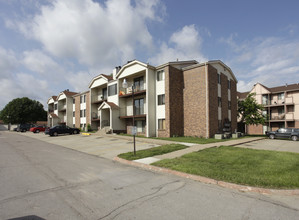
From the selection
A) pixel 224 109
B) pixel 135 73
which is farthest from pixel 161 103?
pixel 224 109

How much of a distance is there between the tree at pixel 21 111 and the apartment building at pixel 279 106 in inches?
2443

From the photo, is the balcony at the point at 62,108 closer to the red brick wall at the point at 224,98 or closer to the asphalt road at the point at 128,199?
Answer: the red brick wall at the point at 224,98

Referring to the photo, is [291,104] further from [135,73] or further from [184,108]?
[135,73]

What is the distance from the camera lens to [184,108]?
→ 2089 cm

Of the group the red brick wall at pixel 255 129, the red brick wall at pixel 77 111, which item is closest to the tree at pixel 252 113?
the red brick wall at pixel 255 129

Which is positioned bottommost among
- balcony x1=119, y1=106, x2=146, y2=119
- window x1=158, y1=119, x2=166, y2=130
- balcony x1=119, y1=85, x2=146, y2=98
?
window x1=158, y1=119, x2=166, y2=130

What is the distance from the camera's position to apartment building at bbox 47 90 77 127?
128 ft

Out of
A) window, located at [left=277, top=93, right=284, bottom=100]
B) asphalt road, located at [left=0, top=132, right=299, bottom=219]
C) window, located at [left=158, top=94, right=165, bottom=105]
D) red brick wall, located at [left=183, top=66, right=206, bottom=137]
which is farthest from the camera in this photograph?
Result: window, located at [left=277, top=93, right=284, bottom=100]

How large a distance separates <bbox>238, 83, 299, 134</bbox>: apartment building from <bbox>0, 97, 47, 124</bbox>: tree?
62.0 metres

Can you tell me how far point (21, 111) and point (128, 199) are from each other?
204ft

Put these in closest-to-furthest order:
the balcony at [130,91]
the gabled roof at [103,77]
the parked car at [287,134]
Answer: the parked car at [287,134] → the balcony at [130,91] → the gabled roof at [103,77]

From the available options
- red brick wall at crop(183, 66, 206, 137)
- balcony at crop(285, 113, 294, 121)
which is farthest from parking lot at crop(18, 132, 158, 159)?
balcony at crop(285, 113, 294, 121)

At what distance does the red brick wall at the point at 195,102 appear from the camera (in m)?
19.3

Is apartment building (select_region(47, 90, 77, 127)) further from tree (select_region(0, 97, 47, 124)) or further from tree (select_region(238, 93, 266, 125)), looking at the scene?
tree (select_region(238, 93, 266, 125))
